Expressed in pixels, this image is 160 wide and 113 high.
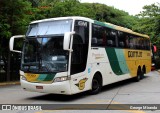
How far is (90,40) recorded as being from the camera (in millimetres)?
13141

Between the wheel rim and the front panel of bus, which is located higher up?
the front panel of bus

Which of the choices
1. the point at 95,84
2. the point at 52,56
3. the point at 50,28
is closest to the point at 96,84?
the point at 95,84

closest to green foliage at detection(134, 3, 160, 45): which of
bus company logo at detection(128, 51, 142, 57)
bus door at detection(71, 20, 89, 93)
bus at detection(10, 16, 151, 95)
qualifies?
bus company logo at detection(128, 51, 142, 57)

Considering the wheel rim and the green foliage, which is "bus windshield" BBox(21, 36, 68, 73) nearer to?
the wheel rim

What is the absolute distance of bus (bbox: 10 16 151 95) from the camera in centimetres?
1154

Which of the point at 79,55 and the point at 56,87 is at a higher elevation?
the point at 79,55

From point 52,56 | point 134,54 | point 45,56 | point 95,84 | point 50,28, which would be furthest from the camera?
point 134,54

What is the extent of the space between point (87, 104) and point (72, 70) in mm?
1443

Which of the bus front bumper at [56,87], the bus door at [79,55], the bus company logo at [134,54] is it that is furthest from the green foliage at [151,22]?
the bus front bumper at [56,87]

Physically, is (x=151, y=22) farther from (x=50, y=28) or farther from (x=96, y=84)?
(x=50, y=28)

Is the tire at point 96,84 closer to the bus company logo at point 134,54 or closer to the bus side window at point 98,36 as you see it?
the bus side window at point 98,36

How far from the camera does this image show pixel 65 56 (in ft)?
38.0

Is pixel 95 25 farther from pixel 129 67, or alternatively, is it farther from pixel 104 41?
pixel 129 67

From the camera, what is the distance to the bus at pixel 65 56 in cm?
1154
